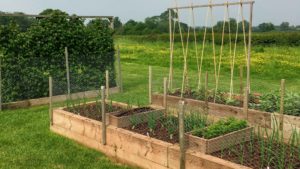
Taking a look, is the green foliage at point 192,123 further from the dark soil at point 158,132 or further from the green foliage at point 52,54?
the green foliage at point 52,54

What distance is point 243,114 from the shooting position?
6.98m

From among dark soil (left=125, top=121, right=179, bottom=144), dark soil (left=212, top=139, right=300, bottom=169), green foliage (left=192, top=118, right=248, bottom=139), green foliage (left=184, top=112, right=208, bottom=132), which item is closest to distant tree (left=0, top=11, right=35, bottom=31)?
dark soil (left=125, top=121, right=179, bottom=144)

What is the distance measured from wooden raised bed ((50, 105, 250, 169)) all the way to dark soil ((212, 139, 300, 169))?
321 mm

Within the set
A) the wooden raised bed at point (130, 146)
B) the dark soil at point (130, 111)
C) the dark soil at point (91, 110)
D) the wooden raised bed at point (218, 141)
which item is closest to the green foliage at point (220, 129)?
the wooden raised bed at point (218, 141)

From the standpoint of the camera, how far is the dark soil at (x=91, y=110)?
23.7ft

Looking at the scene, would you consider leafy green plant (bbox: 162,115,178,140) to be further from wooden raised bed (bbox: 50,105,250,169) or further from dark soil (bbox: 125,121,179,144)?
wooden raised bed (bbox: 50,105,250,169)

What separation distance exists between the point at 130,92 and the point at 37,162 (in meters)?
6.15

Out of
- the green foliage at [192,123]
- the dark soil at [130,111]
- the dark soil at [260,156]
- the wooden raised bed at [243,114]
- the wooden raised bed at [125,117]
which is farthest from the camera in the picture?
the dark soil at [130,111]

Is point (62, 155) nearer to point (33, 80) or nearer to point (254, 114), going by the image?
point (254, 114)

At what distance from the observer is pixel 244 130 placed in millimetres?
5430

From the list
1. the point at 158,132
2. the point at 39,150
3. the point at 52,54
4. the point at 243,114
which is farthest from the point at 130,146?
the point at 52,54

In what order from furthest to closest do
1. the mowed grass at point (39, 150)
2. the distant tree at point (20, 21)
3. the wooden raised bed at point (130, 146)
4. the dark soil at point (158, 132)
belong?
the distant tree at point (20, 21) < the mowed grass at point (39, 150) < the dark soil at point (158, 132) < the wooden raised bed at point (130, 146)

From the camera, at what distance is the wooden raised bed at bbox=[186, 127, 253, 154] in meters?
4.90

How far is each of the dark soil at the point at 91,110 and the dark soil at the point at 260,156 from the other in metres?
2.85
